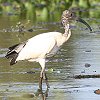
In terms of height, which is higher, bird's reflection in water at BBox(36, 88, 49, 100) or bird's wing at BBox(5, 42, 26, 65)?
bird's wing at BBox(5, 42, 26, 65)

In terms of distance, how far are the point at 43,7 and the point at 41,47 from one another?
23.9 m

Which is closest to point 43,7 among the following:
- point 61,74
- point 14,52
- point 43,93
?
→ point 61,74

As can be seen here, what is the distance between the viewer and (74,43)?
697 inches

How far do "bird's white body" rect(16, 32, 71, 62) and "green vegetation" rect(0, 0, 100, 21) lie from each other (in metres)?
17.5

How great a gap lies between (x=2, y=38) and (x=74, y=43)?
9.58 ft

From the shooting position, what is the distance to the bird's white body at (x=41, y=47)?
11641 mm

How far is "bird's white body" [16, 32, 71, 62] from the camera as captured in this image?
458 inches

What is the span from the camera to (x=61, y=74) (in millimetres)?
12555

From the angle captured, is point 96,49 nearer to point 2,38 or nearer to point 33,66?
point 33,66

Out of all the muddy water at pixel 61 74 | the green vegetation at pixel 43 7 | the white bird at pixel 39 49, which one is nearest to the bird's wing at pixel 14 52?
the white bird at pixel 39 49

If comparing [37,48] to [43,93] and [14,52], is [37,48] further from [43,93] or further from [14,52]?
[43,93]

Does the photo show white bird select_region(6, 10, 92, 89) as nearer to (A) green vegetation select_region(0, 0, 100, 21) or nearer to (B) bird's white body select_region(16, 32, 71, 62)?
(B) bird's white body select_region(16, 32, 71, 62)

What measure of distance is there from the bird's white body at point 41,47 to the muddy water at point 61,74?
0.52 m

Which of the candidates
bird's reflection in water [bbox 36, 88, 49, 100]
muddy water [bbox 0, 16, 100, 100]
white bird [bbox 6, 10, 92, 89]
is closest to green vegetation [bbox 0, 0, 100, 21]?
muddy water [bbox 0, 16, 100, 100]
